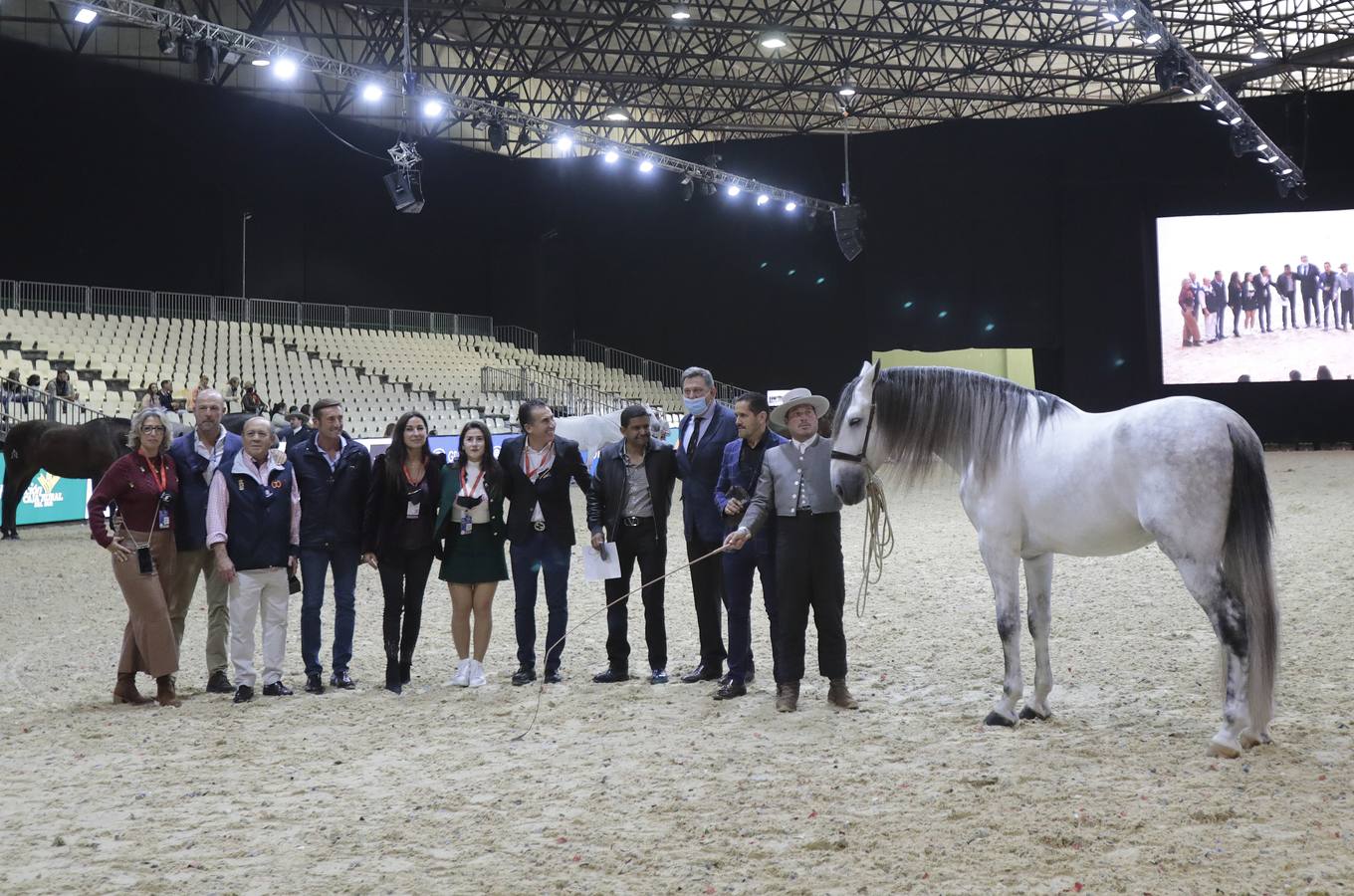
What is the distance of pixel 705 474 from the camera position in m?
5.86

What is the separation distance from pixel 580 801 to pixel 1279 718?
292cm

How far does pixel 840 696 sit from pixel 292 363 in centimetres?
1842

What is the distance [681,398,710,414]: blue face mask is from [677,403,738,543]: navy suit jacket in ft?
0.23

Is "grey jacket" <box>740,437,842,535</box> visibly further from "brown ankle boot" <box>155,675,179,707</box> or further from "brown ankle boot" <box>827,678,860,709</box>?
"brown ankle boot" <box>155,675,179,707</box>

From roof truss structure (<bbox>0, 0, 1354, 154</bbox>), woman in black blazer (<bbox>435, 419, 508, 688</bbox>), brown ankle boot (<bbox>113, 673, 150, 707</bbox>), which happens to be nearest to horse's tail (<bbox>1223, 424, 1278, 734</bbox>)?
woman in black blazer (<bbox>435, 419, 508, 688</bbox>)

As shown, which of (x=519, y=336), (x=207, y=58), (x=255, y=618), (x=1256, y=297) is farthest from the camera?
(x=519, y=336)

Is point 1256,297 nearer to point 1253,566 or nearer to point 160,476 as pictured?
point 1253,566

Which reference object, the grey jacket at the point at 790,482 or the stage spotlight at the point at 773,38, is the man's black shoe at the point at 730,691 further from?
the stage spotlight at the point at 773,38

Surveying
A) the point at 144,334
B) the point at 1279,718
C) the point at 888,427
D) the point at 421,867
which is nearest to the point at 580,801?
the point at 421,867

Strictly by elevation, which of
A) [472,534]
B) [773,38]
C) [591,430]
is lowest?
[472,534]

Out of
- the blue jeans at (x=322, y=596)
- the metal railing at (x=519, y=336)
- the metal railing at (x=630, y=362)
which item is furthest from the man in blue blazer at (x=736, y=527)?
the metal railing at (x=519, y=336)

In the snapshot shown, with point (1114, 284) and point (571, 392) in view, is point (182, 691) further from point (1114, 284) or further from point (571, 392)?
point (1114, 284)

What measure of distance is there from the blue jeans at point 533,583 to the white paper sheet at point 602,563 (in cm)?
22

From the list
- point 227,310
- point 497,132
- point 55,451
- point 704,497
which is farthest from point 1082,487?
point 227,310
